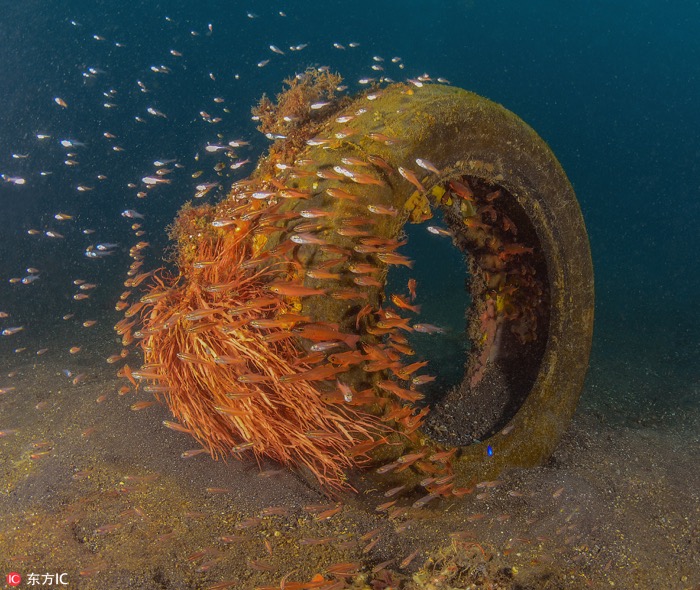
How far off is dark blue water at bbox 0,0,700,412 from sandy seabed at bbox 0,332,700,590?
5491mm

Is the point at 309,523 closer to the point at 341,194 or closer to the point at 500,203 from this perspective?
the point at 341,194

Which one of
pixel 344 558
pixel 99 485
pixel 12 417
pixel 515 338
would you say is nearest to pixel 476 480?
pixel 344 558

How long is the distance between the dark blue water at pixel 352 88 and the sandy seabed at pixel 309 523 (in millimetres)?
5491

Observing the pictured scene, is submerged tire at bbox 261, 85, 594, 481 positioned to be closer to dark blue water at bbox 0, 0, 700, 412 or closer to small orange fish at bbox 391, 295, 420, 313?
small orange fish at bbox 391, 295, 420, 313

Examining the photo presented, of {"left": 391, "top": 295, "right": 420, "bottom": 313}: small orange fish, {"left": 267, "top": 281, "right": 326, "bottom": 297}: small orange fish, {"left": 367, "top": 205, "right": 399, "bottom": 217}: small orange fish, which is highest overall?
{"left": 367, "top": 205, "right": 399, "bottom": 217}: small orange fish

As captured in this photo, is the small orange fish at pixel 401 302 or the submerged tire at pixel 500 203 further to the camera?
the small orange fish at pixel 401 302

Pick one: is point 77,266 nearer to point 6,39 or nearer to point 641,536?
point 641,536

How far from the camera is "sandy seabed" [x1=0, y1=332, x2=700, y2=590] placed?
141 inches

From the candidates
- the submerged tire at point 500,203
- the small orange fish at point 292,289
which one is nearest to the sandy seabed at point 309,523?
the submerged tire at point 500,203

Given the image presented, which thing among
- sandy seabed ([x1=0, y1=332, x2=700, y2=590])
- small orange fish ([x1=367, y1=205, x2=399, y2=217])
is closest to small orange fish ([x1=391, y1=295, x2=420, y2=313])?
small orange fish ([x1=367, y1=205, x2=399, y2=217])

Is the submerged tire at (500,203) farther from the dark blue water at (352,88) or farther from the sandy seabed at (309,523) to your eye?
the dark blue water at (352,88)

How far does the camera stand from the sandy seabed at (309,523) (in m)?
3.58

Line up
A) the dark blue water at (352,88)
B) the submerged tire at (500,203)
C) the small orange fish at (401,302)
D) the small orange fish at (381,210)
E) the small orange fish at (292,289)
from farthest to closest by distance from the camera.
Result: the dark blue water at (352,88) < the small orange fish at (401,302) < the submerged tire at (500,203) < the small orange fish at (381,210) < the small orange fish at (292,289)

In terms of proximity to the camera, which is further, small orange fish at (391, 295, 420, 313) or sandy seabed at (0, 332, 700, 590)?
small orange fish at (391, 295, 420, 313)
